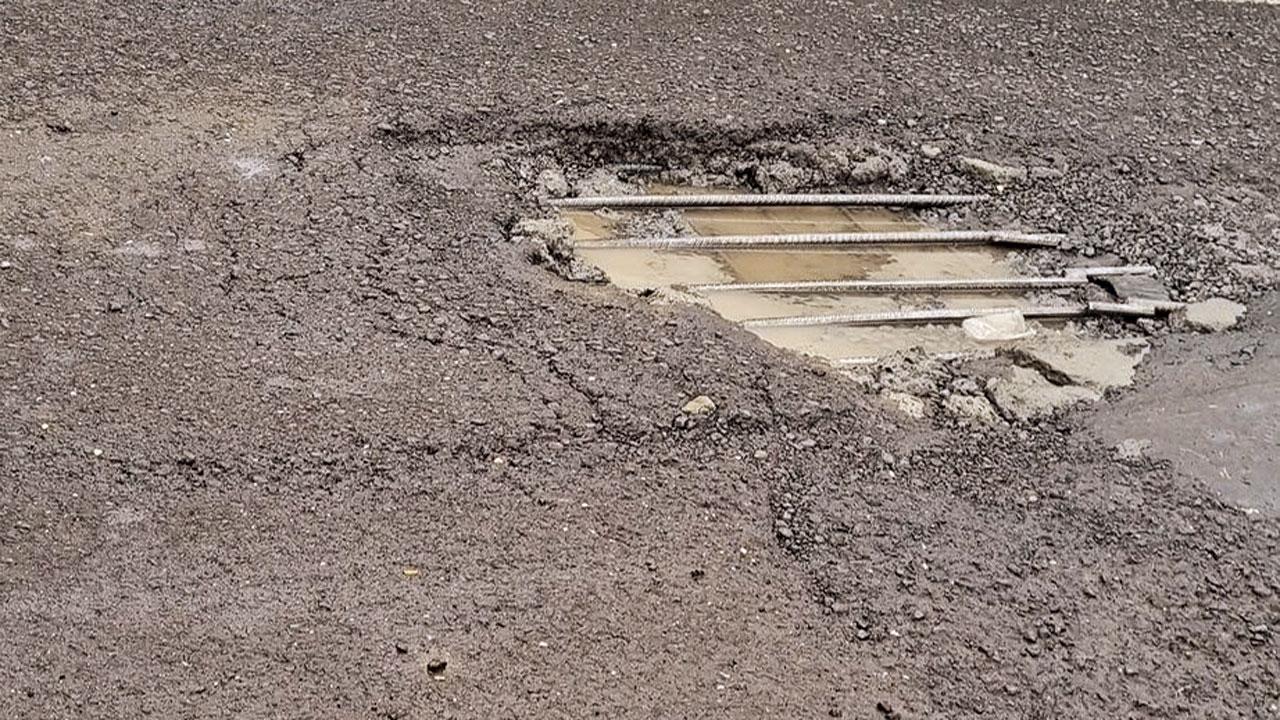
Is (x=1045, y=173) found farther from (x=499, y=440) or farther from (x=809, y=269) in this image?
(x=499, y=440)

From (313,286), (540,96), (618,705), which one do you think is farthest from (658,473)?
(540,96)

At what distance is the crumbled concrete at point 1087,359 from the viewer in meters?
4.72

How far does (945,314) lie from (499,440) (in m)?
1.97

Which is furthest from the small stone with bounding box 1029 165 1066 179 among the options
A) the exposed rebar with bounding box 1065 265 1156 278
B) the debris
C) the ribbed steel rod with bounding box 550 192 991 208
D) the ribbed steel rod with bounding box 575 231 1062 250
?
the debris

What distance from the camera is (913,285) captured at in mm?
5219

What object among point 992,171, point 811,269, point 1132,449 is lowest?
point 811,269

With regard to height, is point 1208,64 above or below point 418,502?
above

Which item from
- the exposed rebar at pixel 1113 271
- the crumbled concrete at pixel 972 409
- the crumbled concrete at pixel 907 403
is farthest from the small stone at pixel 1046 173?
the crumbled concrete at pixel 907 403

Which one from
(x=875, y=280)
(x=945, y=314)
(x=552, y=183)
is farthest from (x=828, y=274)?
(x=552, y=183)

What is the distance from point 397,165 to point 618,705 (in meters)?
2.91

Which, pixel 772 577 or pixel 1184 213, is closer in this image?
pixel 772 577

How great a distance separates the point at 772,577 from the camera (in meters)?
3.72

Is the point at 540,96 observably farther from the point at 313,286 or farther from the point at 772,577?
the point at 772,577

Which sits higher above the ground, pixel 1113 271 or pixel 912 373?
pixel 1113 271
